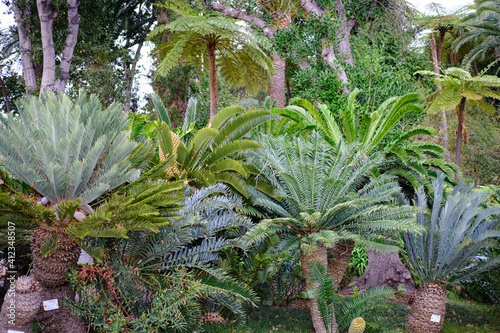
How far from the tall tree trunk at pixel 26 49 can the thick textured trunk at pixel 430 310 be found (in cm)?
1215

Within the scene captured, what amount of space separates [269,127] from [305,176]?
143 inches

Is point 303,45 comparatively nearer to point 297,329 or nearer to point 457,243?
point 457,243

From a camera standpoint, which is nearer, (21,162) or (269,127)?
(21,162)

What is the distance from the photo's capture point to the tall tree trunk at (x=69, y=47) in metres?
11.8

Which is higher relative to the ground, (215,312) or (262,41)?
(262,41)

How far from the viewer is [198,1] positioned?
12.1 meters

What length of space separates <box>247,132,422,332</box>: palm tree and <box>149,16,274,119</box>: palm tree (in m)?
3.95

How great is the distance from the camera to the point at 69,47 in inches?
468

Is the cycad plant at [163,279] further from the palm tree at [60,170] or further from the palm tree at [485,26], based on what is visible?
the palm tree at [485,26]

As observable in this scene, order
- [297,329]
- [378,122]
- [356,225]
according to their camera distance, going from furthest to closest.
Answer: [378,122], [297,329], [356,225]

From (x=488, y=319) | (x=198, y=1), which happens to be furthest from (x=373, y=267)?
(x=198, y=1)

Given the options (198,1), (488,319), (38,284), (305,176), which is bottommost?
(488,319)

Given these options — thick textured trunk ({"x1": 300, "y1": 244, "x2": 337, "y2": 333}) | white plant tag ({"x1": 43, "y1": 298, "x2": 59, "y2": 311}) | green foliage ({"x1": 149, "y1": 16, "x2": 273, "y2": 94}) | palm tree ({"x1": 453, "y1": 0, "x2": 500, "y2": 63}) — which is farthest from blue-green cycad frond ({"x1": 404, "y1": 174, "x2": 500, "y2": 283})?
palm tree ({"x1": 453, "y1": 0, "x2": 500, "y2": 63})

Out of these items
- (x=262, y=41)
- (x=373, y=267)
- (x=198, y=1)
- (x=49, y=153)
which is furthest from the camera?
(x=198, y=1)
